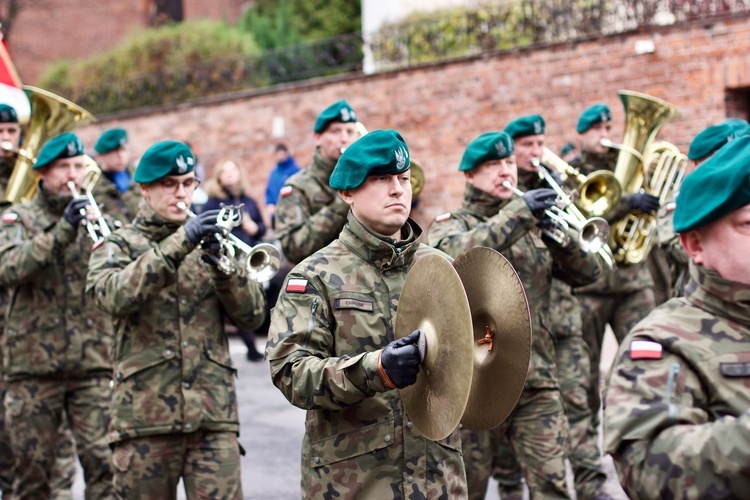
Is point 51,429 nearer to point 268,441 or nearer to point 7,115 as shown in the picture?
point 7,115

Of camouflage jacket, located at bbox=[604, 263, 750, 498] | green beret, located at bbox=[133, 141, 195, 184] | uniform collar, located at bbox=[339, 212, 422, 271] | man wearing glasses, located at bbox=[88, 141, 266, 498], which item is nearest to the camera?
camouflage jacket, located at bbox=[604, 263, 750, 498]

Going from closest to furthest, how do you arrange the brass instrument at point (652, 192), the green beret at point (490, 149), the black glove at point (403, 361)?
the black glove at point (403, 361), the green beret at point (490, 149), the brass instrument at point (652, 192)

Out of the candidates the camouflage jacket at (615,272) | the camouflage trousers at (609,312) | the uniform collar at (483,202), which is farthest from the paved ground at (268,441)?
the uniform collar at (483,202)

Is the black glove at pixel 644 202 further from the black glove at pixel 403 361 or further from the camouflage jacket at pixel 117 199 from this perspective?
the black glove at pixel 403 361

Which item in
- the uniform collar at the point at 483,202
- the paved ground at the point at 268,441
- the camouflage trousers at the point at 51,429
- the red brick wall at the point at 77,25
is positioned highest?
the red brick wall at the point at 77,25

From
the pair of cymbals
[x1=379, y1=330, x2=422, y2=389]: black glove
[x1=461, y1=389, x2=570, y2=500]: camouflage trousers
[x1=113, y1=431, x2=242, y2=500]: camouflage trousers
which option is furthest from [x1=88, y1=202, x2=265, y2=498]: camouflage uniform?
[x1=379, y1=330, x2=422, y2=389]: black glove

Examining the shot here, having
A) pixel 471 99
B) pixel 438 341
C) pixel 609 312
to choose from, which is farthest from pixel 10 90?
pixel 471 99

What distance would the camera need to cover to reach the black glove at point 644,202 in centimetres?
792

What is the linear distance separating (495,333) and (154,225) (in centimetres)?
242

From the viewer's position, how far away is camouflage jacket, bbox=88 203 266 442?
536 cm

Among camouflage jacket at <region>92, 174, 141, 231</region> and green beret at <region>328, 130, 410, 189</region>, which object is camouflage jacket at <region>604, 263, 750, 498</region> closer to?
green beret at <region>328, 130, 410, 189</region>

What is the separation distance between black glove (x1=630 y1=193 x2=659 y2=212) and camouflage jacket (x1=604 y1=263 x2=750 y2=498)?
5072 millimetres

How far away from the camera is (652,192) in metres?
8.42

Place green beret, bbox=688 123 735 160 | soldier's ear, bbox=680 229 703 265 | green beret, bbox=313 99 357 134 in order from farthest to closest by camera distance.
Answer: green beret, bbox=313 99 357 134, green beret, bbox=688 123 735 160, soldier's ear, bbox=680 229 703 265
